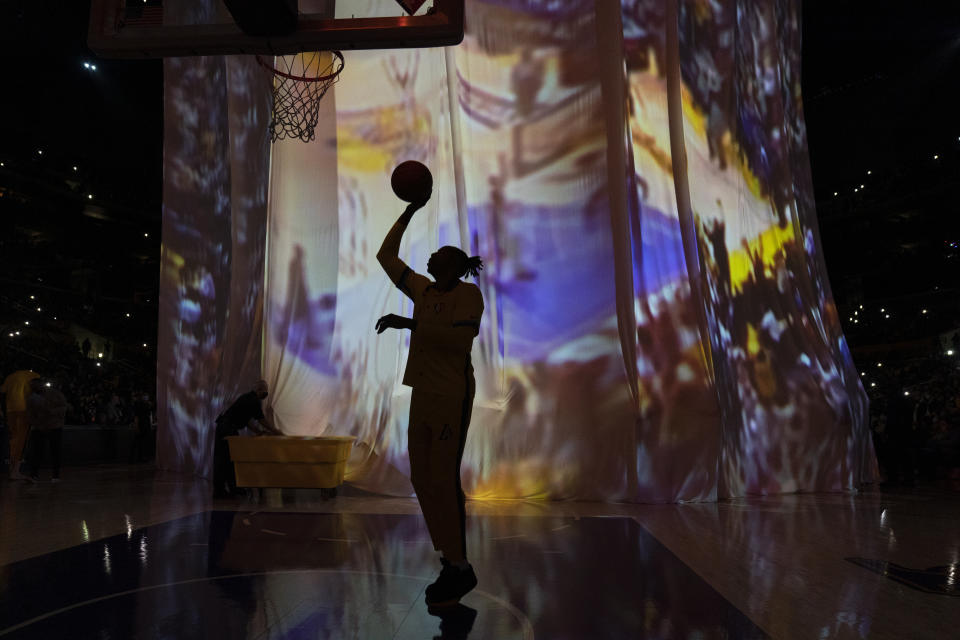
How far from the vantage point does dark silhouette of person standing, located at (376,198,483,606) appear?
3.64m

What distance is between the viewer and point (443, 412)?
366 centimetres

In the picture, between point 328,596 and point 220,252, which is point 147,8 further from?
point 220,252

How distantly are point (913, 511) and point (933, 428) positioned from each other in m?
7.46

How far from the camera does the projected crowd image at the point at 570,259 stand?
8375 millimetres

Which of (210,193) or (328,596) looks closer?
(328,596)

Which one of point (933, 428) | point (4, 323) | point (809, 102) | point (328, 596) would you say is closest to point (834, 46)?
point (809, 102)

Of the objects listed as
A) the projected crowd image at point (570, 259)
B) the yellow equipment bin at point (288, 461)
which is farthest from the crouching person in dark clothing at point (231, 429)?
the projected crowd image at point (570, 259)

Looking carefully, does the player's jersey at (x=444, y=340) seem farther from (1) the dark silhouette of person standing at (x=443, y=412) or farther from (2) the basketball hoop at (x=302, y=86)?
(2) the basketball hoop at (x=302, y=86)

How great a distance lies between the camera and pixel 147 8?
5.46 meters

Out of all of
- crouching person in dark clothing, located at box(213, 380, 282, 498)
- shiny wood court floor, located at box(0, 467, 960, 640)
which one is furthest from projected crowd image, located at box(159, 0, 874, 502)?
shiny wood court floor, located at box(0, 467, 960, 640)

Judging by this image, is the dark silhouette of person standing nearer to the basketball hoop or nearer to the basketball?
the basketball

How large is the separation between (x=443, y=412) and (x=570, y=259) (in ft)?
17.4

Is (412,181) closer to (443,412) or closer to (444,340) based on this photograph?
(444,340)

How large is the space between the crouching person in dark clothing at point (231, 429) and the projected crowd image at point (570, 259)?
0.73 metres
